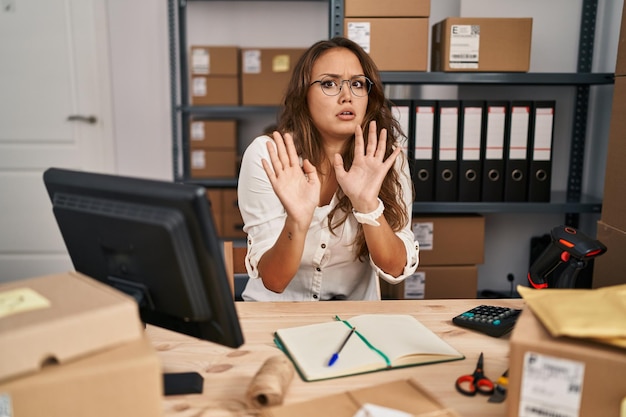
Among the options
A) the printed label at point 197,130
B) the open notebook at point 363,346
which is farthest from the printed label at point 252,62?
the open notebook at point 363,346

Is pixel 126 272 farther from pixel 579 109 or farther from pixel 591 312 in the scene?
pixel 579 109

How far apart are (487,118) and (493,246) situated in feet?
2.20

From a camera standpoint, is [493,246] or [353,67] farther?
[493,246]

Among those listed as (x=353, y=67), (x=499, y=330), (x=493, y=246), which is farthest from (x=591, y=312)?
(x=493, y=246)

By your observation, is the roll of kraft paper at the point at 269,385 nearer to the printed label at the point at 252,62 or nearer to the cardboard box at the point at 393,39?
the cardboard box at the point at 393,39

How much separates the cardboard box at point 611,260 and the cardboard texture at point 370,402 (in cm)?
96

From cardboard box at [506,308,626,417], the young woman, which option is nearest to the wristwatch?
the young woman

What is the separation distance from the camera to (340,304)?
115 centimetres

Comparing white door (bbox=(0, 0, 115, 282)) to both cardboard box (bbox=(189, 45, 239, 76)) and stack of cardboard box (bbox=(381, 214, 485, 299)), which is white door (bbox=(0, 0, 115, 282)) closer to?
cardboard box (bbox=(189, 45, 239, 76))

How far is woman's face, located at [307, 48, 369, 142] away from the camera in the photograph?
1441mm

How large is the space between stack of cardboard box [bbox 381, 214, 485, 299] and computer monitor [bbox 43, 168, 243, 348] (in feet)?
4.69

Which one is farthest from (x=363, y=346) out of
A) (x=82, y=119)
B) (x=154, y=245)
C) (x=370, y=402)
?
(x=82, y=119)

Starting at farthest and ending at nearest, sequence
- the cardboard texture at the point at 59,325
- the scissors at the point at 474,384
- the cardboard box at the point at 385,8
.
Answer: the cardboard box at the point at 385,8 < the scissors at the point at 474,384 < the cardboard texture at the point at 59,325

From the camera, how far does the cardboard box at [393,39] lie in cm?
193
